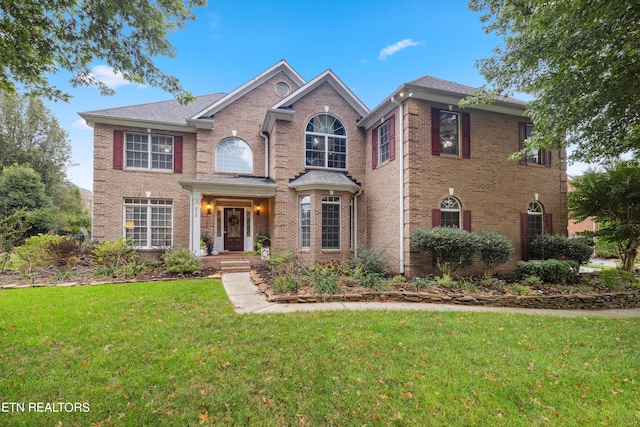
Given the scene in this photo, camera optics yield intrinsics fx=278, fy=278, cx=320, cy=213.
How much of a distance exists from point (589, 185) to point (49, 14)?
14875mm

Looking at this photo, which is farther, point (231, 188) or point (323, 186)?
point (231, 188)

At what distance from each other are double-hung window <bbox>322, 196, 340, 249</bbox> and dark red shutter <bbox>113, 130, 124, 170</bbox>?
28.7 feet

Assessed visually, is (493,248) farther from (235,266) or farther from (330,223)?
(235,266)

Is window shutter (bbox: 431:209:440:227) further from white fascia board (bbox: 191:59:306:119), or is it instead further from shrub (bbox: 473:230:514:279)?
white fascia board (bbox: 191:59:306:119)

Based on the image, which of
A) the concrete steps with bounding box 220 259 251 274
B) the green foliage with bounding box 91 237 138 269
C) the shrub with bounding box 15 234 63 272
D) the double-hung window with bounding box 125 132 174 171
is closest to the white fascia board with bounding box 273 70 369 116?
the double-hung window with bounding box 125 132 174 171

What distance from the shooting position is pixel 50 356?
3.67 meters

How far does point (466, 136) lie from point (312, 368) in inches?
381

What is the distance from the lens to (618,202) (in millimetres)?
9555

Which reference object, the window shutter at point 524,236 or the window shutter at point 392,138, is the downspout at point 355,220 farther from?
the window shutter at point 524,236

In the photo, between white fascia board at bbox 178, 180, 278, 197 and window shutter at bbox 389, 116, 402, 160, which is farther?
white fascia board at bbox 178, 180, 278, 197

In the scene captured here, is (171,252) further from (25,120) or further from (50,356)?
(25,120)

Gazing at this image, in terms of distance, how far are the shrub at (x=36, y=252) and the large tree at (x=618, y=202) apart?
19417 millimetres

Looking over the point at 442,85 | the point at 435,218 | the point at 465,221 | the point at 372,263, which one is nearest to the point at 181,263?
the point at 372,263

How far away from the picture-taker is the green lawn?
107 inches
